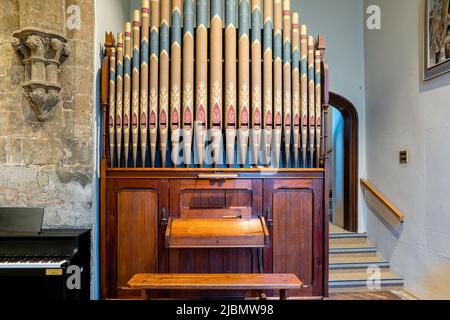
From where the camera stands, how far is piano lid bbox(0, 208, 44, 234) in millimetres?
2613

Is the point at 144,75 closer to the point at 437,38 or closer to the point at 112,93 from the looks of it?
the point at 112,93

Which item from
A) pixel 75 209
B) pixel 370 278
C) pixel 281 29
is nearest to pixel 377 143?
pixel 370 278

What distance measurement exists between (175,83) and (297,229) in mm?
1839

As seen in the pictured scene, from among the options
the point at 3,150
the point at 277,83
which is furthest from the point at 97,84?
the point at 277,83

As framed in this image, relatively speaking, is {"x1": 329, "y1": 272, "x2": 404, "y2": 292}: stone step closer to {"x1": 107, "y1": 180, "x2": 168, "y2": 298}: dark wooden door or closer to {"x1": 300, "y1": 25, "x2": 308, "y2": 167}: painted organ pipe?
{"x1": 300, "y1": 25, "x2": 308, "y2": 167}: painted organ pipe

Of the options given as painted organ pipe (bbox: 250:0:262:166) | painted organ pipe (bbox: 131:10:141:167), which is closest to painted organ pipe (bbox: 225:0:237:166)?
painted organ pipe (bbox: 250:0:262:166)

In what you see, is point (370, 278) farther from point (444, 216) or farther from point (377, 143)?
point (377, 143)

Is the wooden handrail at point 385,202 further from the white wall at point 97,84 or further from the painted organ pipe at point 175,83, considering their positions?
the white wall at point 97,84

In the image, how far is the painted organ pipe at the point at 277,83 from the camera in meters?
3.06

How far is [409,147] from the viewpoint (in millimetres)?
3734

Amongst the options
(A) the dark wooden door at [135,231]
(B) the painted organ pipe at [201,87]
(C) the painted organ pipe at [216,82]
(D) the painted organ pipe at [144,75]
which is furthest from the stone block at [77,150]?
(C) the painted organ pipe at [216,82]

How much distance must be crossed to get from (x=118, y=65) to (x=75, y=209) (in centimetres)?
141

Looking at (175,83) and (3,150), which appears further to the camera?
(175,83)

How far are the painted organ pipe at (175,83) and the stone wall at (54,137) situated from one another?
743mm
